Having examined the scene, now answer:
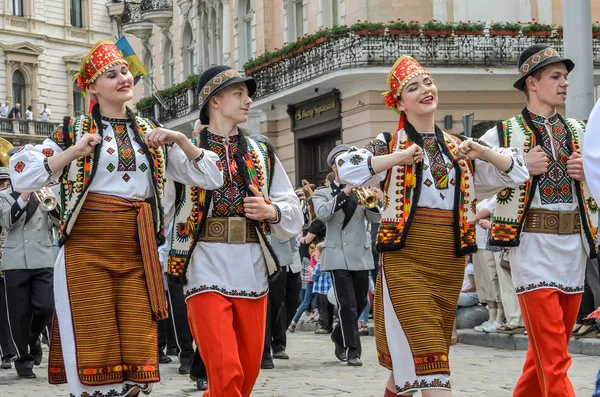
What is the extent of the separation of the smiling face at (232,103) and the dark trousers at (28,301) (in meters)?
5.23

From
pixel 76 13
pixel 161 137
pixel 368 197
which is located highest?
pixel 76 13

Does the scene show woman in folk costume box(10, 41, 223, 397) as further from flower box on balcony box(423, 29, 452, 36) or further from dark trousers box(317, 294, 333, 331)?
flower box on balcony box(423, 29, 452, 36)

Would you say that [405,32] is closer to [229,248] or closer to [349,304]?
[349,304]

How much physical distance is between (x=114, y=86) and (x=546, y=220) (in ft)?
8.77

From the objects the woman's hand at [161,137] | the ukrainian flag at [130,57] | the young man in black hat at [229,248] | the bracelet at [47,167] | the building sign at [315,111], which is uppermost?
the building sign at [315,111]

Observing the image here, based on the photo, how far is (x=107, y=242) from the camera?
21.0 feet

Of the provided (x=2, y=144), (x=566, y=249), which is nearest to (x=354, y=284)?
(x=2, y=144)

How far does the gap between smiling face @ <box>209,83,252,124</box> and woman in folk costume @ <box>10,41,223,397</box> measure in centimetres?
53

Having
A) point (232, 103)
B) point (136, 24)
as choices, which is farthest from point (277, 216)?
point (136, 24)

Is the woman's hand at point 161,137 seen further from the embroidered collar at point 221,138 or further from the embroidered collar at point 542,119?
the embroidered collar at point 542,119

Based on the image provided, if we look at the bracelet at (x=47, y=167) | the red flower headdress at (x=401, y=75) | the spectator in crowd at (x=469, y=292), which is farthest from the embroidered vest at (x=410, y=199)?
the spectator in crowd at (x=469, y=292)

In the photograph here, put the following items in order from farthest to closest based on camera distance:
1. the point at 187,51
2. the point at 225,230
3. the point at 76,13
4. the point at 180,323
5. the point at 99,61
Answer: the point at 76,13 < the point at 187,51 < the point at 180,323 < the point at 225,230 < the point at 99,61

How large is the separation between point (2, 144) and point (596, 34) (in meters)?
18.0

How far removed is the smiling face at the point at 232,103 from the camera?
7.08 meters
